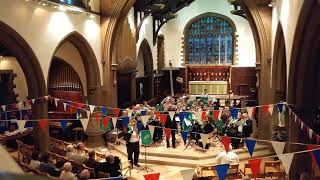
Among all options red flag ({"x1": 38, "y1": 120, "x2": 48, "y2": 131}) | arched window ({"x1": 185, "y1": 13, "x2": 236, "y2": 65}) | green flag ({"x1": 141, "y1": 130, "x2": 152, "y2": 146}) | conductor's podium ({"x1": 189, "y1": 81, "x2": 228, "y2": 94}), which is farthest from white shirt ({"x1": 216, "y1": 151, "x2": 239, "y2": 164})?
arched window ({"x1": 185, "y1": 13, "x2": 236, "y2": 65})

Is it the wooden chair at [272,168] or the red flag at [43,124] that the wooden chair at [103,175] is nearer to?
the red flag at [43,124]

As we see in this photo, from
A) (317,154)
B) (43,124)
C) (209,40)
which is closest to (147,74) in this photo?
(209,40)

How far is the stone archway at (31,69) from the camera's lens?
8.76 m

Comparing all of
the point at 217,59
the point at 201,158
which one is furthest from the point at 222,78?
the point at 201,158

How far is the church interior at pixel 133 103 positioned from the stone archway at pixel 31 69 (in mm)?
A: 28

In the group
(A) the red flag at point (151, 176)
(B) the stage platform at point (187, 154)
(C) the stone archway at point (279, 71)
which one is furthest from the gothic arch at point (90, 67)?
(A) the red flag at point (151, 176)

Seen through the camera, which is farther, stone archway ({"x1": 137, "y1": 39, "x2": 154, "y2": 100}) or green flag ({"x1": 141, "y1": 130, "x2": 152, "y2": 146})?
stone archway ({"x1": 137, "y1": 39, "x2": 154, "y2": 100})

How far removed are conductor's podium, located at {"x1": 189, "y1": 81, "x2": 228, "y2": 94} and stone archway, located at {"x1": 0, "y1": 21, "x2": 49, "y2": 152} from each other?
12.4m

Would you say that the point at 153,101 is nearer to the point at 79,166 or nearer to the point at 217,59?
the point at 217,59

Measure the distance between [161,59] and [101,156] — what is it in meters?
12.7

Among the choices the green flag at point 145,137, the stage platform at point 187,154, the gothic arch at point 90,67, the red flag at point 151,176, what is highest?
the gothic arch at point 90,67

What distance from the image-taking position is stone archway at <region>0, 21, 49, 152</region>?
8758mm

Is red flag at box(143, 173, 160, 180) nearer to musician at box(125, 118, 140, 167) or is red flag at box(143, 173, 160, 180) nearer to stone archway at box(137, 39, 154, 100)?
musician at box(125, 118, 140, 167)

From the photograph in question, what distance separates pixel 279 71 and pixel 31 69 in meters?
7.33
